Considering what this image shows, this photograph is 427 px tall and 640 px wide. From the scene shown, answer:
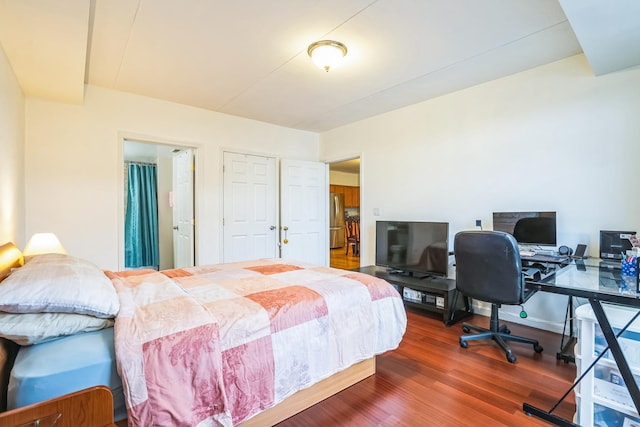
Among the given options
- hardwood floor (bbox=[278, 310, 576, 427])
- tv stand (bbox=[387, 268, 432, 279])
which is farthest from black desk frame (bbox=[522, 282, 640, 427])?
tv stand (bbox=[387, 268, 432, 279])

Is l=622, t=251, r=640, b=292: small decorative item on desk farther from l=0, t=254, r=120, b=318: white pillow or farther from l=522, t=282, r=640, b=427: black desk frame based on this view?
l=0, t=254, r=120, b=318: white pillow

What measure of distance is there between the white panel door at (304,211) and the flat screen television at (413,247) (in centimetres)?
128

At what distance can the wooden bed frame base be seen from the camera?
1.55 m

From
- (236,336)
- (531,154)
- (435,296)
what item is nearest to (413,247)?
(435,296)

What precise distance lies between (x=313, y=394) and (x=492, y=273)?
1.63 m

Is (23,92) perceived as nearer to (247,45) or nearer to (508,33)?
(247,45)

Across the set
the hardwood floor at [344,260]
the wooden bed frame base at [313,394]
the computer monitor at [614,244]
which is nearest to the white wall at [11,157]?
the wooden bed frame base at [313,394]

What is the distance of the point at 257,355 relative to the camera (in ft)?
4.52

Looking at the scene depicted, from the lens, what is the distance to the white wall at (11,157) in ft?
6.79

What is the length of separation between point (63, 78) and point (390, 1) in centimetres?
271

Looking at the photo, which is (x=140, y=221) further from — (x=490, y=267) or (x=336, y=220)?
(x=490, y=267)

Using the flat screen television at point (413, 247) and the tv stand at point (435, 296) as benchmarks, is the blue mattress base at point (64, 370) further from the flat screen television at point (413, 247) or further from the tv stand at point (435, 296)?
the flat screen television at point (413, 247)

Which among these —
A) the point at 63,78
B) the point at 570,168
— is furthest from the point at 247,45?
the point at 570,168

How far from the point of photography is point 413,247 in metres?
3.63
